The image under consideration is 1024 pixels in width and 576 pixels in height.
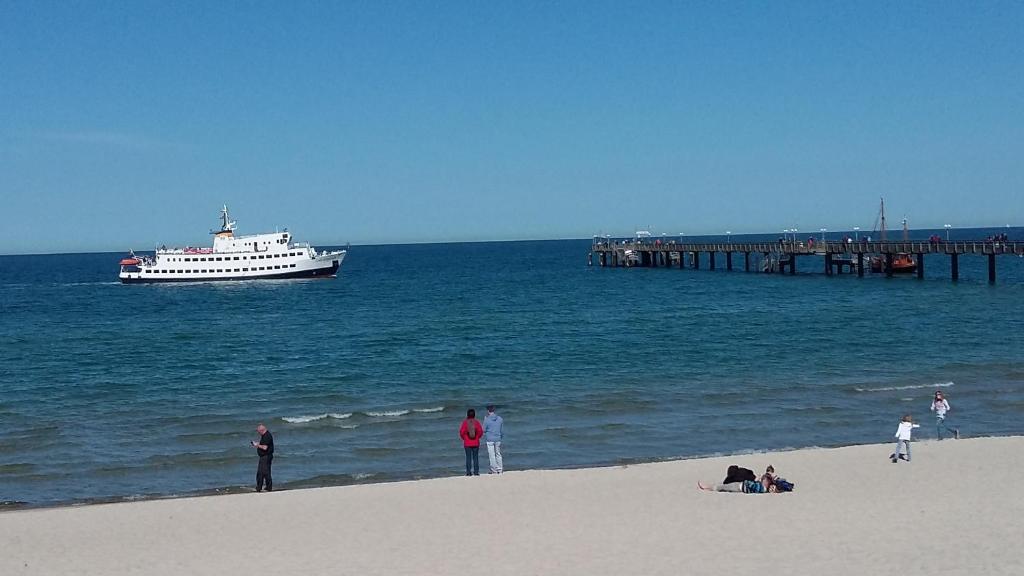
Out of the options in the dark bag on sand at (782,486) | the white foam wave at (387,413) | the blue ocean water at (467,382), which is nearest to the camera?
the dark bag on sand at (782,486)

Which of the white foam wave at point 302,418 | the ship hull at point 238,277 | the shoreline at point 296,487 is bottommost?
the shoreline at point 296,487

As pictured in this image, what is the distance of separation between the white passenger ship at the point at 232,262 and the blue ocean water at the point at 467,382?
28054 mm

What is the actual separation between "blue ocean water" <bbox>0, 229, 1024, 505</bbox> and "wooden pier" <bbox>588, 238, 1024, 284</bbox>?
15.0 feet

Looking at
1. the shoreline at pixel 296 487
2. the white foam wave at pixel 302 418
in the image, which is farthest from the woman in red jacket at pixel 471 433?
the white foam wave at pixel 302 418

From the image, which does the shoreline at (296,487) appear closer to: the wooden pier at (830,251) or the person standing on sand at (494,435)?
the person standing on sand at (494,435)

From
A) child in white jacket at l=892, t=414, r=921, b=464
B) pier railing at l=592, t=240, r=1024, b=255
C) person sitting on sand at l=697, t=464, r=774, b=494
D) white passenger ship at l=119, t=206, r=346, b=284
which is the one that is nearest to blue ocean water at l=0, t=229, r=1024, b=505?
child in white jacket at l=892, t=414, r=921, b=464

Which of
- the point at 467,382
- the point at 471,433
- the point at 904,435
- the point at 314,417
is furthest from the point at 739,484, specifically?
the point at 467,382

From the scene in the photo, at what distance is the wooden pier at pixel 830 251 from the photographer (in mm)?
64688

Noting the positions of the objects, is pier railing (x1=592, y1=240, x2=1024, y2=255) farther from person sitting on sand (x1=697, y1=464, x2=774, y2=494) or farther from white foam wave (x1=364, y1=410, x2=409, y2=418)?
person sitting on sand (x1=697, y1=464, x2=774, y2=494)

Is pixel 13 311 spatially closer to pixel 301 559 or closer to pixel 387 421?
pixel 387 421

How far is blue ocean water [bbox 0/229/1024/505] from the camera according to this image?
806 inches

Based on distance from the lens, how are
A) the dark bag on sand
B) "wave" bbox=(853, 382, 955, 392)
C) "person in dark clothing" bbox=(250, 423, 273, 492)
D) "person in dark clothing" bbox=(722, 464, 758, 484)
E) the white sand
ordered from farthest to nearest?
"wave" bbox=(853, 382, 955, 392), "person in dark clothing" bbox=(250, 423, 273, 492), "person in dark clothing" bbox=(722, 464, 758, 484), the dark bag on sand, the white sand

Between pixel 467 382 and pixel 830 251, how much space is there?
179ft

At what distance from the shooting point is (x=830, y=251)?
255ft
